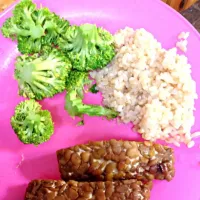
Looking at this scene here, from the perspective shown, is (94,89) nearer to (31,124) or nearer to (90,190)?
(31,124)

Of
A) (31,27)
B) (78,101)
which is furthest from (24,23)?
(78,101)

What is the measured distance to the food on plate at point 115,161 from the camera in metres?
2.73

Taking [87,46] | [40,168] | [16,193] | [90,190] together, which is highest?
[87,46]

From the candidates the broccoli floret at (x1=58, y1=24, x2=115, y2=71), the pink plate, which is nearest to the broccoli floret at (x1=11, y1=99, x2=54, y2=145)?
the pink plate

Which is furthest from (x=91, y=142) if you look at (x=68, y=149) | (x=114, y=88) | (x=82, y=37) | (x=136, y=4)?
(x=136, y=4)

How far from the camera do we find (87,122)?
10.1 ft

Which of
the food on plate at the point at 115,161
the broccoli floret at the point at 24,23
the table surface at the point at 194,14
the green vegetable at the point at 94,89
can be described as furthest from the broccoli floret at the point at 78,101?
the table surface at the point at 194,14

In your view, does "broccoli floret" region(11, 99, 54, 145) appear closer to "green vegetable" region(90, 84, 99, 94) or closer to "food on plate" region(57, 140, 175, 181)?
"food on plate" region(57, 140, 175, 181)

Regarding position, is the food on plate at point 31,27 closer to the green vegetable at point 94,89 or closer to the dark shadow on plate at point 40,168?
the green vegetable at point 94,89

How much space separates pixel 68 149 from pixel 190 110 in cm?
92

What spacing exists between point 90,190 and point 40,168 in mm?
491

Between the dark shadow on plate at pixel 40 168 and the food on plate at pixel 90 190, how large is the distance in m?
0.25

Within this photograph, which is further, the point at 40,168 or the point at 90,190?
the point at 40,168

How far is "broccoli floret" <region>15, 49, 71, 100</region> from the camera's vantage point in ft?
9.74
